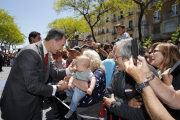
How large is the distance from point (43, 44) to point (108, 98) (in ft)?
4.77

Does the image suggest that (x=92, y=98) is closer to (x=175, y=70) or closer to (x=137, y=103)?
(x=137, y=103)

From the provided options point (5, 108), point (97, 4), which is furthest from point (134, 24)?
point (5, 108)

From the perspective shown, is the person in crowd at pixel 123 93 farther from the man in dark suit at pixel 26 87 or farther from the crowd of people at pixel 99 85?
the man in dark suit at pixel 26 87

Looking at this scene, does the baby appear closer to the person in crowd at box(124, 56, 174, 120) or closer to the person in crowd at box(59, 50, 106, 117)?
the person in crowd at box(59, 50, 106, 117)

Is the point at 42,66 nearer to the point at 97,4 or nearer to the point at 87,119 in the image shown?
the point at 87,119

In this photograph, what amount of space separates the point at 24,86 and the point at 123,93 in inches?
60.5

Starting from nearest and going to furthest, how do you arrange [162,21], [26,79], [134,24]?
1. [26,79]
2. [162,21]
3. [134,24]

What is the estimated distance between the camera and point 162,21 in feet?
86.6

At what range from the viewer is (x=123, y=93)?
6.72 ft

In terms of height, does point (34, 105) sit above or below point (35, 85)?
below

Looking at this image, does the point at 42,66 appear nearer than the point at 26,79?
No

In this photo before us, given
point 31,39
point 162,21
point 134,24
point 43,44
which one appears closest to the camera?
point 43,44

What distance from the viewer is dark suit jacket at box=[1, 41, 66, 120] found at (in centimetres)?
202

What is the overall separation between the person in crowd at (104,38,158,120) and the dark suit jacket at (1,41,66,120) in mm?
1025
